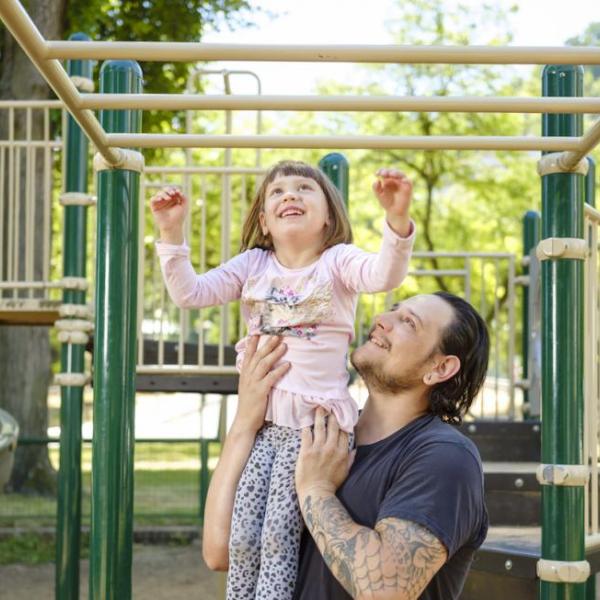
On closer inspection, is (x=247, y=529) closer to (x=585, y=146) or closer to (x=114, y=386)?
(x=114, y=386)

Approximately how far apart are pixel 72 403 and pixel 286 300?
9.48 feet

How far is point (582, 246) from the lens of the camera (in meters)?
2.95

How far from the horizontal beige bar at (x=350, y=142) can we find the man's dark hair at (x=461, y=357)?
1.10 ft

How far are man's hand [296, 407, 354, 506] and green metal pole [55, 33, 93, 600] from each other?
9.96ft

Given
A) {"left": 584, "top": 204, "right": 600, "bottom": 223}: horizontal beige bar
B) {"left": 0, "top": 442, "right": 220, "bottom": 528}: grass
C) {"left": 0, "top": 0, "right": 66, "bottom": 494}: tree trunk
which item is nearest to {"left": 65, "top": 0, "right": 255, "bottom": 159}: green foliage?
{"left": 0, "top": 0, "right": 66, "bottom": 494}: tree trunk

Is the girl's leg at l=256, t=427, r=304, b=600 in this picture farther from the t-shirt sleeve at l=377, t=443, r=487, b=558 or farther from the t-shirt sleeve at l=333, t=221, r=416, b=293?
the t-shirt sleeve at l=333, t=221, r=416, b=293

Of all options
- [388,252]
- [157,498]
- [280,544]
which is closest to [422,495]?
[280,544]

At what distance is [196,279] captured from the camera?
8.61ft

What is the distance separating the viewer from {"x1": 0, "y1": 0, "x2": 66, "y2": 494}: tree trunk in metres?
9.84

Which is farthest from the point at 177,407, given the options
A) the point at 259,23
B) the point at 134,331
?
the point at 134,331

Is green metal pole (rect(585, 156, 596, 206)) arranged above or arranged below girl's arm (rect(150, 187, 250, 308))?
above

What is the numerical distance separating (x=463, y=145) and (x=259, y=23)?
1166cm

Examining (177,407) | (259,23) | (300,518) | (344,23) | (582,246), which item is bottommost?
(177,407)

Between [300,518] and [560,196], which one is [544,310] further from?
[300,518]
